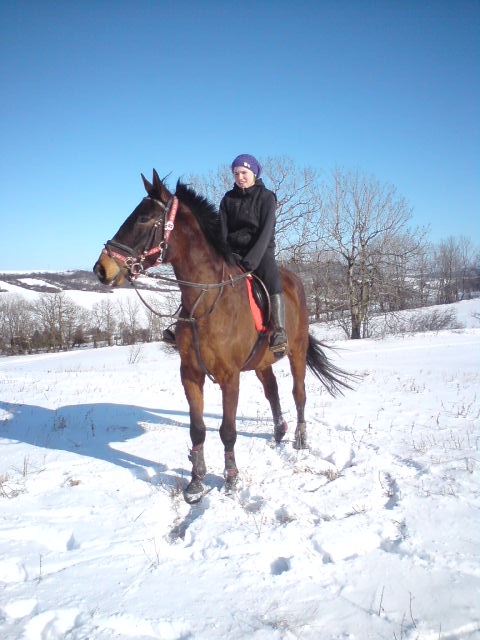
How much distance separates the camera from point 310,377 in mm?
10359

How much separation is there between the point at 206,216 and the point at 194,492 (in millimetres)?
2739

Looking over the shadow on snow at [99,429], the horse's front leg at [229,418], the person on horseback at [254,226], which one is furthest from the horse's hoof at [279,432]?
the horse's front leg at [229,418]

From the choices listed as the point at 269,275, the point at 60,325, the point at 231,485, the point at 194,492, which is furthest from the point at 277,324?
the point at 60,325

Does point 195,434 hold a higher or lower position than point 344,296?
lower

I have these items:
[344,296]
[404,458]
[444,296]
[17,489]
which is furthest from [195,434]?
[444,296]

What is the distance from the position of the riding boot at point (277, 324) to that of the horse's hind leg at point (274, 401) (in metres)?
0.93

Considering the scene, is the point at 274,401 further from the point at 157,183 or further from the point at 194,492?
the point at 157,183

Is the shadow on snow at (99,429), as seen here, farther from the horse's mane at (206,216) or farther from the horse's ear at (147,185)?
the horse's ear at (147,185)

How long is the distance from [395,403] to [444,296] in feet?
174

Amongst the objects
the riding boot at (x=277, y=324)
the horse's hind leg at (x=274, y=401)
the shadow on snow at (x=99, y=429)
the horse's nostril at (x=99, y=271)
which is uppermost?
the horse's nostril at (x=99, y=271)

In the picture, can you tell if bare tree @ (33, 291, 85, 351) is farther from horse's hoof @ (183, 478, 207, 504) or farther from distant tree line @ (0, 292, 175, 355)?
horse's hoof @ (183, 478, 207, 504)

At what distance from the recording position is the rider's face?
4.29 m

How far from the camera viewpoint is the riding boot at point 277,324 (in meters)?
4.43

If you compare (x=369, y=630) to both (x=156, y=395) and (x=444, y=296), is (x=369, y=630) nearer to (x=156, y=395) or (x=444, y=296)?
(x=156, y=395)
